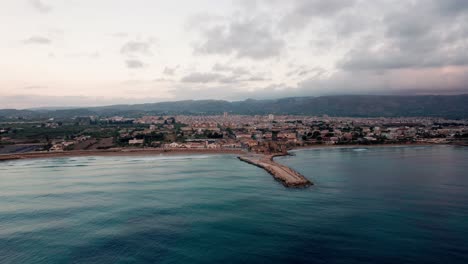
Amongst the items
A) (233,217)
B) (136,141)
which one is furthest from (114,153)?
(233,217)

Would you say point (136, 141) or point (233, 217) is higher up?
point (136, 141)

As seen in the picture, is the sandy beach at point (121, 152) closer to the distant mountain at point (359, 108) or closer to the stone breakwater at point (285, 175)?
the stone breakwater at point (285, 175)

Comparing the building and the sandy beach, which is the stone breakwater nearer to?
the sandy beach

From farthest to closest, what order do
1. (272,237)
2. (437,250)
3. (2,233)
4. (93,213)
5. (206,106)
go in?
(206,106) → (93,213) → (2,233) → (272,237) → (437,250)

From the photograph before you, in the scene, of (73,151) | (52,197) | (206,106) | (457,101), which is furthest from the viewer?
(206,106)

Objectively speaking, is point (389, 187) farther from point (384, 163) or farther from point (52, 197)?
point (52, 197)

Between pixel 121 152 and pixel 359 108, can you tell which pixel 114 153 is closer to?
pixel 121 152

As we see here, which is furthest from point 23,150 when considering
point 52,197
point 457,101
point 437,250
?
point 457,101

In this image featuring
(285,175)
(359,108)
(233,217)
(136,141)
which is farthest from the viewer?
(359,108)
